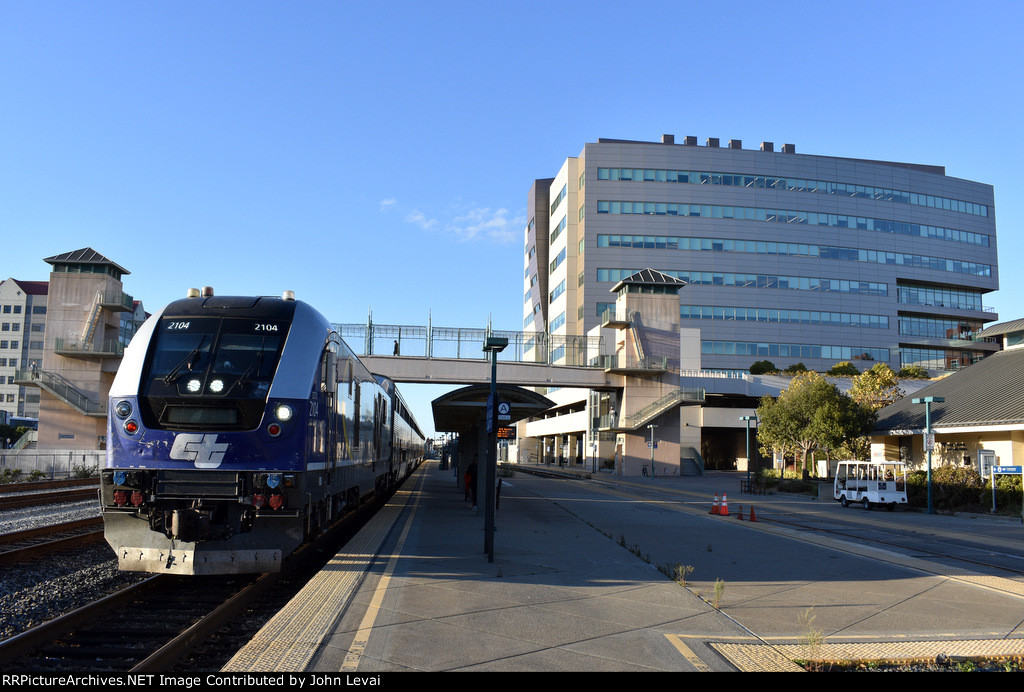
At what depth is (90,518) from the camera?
17000 mm

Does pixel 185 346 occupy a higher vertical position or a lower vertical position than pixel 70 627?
higher

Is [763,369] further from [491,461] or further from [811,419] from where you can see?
[491,461]

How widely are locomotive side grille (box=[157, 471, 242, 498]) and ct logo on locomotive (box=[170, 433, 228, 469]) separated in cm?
13

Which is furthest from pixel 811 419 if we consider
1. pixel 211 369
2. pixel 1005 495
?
pixel 211 369

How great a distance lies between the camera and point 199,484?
884cm

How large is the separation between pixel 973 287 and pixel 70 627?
4139 inches

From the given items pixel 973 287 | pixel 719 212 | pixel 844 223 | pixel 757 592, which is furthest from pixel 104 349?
pixel 973 287

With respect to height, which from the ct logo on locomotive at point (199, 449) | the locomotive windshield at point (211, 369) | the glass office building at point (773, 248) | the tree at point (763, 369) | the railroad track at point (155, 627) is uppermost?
the glass office building at point (773, 248)

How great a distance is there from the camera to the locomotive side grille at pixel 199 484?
28.8 ft

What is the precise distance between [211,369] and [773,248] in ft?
267

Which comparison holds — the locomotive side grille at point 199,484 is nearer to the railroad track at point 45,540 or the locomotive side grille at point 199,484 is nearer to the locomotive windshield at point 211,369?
the locomotive windshield at point 211,369

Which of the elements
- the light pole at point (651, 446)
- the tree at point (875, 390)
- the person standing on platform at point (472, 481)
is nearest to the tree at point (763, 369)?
the tree at point (875, 390)

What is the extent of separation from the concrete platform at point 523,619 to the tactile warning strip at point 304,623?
2 cm
